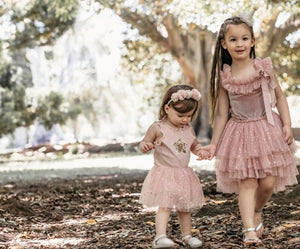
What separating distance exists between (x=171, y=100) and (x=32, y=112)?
808 inches

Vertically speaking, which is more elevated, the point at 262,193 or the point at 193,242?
the point at 262,193

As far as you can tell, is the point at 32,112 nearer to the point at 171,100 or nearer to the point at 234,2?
the point at 234,2

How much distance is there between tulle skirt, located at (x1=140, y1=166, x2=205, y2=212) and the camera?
4.25 meters

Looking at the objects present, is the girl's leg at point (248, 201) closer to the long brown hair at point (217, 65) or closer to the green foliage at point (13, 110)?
the long brown hair at point (217, 65)

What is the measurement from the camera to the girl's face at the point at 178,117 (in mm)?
4336

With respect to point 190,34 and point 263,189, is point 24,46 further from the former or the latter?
point 263,189

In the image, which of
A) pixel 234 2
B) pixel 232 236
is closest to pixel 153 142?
pixel 232 236

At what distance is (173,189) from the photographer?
4246 mm

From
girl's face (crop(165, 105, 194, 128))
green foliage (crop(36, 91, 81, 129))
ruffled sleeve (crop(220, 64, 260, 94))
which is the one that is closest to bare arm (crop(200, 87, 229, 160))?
ruffled sleeve (crop(220, 64, 260, 94))

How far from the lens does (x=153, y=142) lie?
441 centimetres

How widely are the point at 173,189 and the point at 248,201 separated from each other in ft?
1.74

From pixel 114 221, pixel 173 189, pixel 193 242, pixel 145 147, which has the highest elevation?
pixel 145 147

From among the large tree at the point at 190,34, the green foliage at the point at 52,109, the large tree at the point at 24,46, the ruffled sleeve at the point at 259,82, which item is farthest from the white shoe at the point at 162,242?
the green foliage at the point at 52,109

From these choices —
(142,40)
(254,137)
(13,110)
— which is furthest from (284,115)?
(13,110)
